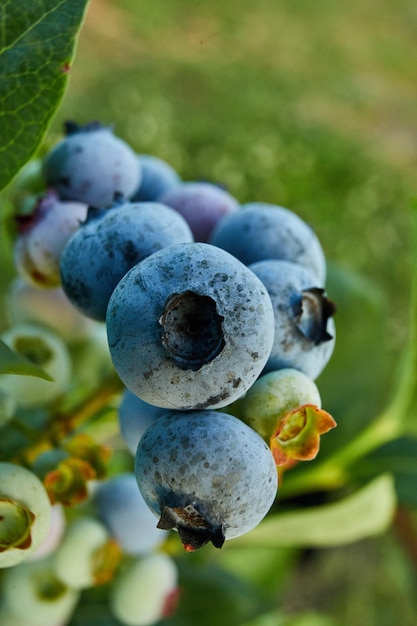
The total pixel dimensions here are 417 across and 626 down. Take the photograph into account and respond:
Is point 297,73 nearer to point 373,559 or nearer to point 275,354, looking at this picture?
point 373,559

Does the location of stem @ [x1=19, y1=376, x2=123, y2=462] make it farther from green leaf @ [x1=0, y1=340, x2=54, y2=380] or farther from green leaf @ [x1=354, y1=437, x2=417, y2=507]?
green leaf @ [x1=354, y1=437, x2=417, y2=507]

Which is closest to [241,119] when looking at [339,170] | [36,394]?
[339,170]

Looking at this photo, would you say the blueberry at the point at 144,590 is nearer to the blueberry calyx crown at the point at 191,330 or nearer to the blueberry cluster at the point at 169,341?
the blueberry cluster at the point at 169,341

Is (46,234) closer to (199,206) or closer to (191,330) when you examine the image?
(199,206)

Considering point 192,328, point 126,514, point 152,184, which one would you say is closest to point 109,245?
point 192,328

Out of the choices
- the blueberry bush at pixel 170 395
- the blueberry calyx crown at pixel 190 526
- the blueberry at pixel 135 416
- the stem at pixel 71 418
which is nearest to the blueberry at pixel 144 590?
the blueberry bush at pixel 170 395
